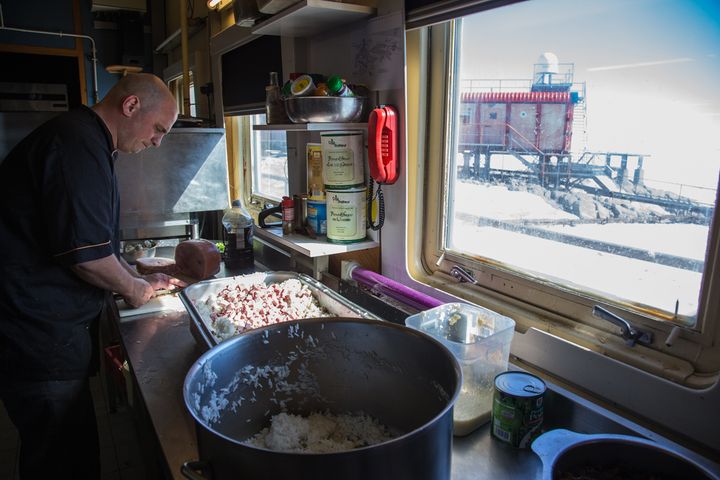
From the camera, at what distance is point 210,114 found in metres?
3.31

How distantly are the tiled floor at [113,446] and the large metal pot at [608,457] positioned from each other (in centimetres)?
181

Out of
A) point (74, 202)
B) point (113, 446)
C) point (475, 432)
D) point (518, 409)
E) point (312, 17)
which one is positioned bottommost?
point (113, 446)

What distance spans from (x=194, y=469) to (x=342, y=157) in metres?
1.17

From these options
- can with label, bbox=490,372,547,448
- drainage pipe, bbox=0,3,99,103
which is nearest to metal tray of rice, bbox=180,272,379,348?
can with label, bbox=490,372,547,448

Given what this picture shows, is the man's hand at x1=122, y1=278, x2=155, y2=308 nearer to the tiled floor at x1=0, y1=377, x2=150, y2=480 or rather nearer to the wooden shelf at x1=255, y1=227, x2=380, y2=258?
the wooden shelf at x1=255, y1=227, x2=380, y2=258

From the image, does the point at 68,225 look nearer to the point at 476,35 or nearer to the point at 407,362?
the point at 407,362

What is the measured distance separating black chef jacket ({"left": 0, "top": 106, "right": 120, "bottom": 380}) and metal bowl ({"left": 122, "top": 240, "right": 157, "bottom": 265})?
0.98 metres

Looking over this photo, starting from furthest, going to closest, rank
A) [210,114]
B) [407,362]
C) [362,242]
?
1. [210,114]
2. [362,242]
3. [407,362]

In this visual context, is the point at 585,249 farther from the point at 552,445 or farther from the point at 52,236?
the point at 52,236

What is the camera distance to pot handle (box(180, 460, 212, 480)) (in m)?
0.72

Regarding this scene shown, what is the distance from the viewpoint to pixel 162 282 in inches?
76.5

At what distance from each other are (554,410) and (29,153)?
153cm

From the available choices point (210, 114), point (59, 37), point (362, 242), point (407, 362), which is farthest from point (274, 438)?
point (59, 37)

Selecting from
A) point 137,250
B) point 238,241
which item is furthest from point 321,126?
point 137,250
